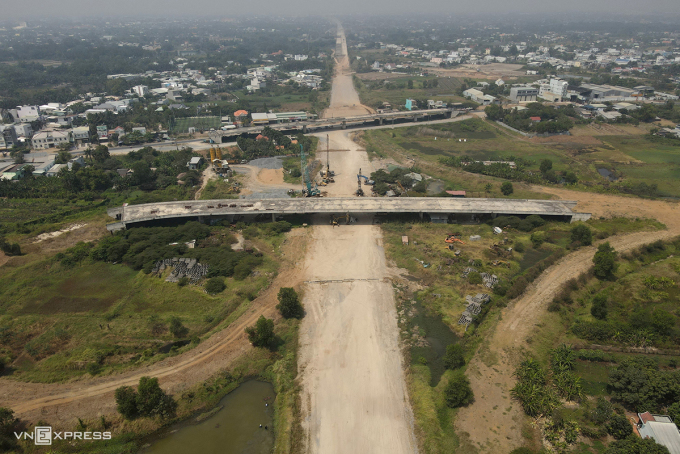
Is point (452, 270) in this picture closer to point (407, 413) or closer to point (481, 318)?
point (481, 318)

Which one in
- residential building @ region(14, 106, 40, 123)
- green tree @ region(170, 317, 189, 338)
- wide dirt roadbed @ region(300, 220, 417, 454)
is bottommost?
wide dirt roadbed @ region(300, 220, 417, 454)

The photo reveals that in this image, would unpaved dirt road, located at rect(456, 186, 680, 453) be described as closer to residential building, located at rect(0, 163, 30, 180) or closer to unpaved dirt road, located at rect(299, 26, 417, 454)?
unpaved dirt road, located at rect(299, 26, 417, 454)

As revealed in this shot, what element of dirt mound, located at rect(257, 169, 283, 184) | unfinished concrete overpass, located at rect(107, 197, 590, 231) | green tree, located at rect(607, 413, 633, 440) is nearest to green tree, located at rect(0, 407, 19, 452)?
unfinished concrete overpass, located at rect(107, 197, 590, 231)

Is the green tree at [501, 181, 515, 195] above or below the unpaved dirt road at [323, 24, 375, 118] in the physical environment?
below

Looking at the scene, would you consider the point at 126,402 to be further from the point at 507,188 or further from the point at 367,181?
the point at 507,188

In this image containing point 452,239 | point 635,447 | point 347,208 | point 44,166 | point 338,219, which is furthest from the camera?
point 44,166

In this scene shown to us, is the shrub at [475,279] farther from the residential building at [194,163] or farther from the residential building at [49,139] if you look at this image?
the residential building at [49,139]

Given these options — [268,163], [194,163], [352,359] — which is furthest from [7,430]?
[268,163]
